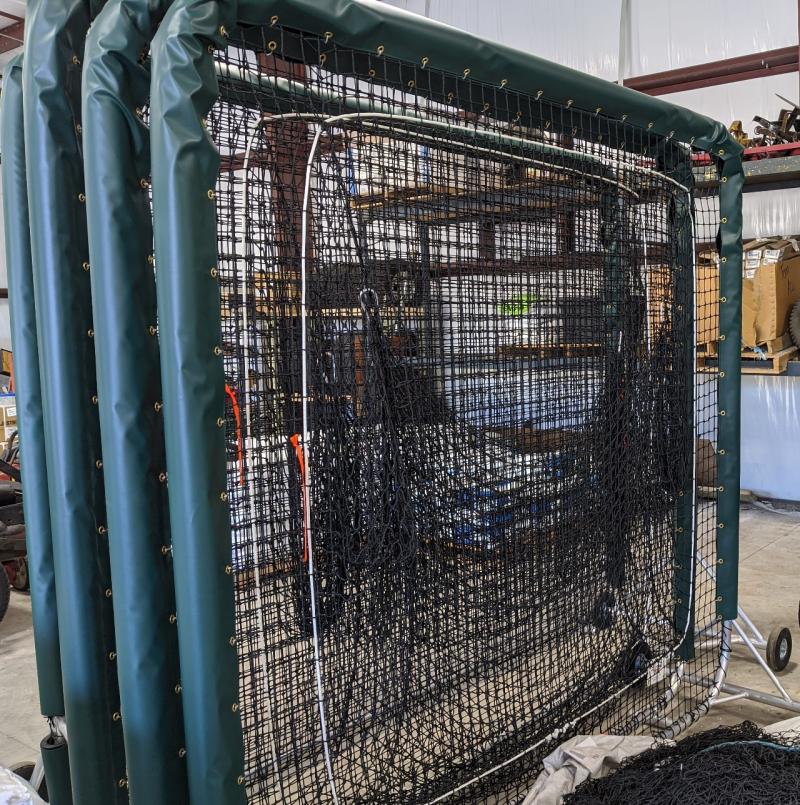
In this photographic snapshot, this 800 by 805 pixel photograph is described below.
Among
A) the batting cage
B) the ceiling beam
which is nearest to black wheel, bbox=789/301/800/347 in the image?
the ceiling beam

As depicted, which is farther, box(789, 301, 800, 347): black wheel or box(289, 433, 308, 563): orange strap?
box(789, 301, 800, 347): black wheel

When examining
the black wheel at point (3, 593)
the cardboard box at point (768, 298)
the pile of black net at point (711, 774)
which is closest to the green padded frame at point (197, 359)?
the pile of black net at point (711, 774)

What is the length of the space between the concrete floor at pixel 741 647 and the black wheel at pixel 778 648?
5 centimetres

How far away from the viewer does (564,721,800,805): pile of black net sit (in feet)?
6.84

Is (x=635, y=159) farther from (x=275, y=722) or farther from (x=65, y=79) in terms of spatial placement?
(x=275, y=722)

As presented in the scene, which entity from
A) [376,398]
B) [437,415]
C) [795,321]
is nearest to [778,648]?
[437,415]

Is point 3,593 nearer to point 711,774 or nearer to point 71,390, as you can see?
point 71,390

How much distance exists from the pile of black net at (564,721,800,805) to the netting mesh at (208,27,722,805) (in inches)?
13.0

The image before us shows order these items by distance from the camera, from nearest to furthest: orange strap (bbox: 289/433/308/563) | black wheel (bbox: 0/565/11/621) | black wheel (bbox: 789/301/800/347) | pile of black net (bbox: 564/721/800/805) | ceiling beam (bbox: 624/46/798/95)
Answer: orange strap (bbox: 289/433/308/563) < pile of black net (bbox: 564/721/800/805) < black wheel (bbox: 0/565/11/621) < black wheel (bbox: 789/301/800/347) < ceiling beam (bbox: 624/46/798/95)

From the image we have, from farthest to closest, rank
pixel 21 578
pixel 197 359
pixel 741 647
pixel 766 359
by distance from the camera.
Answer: pixel 766 359, pixel 21 578, pixel 741 647, pixel 197 359

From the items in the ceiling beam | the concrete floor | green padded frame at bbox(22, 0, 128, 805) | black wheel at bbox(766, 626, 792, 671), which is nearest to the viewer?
green padded frame at bbox(22, 0, 128, 805)

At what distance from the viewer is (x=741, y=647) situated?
373 cm

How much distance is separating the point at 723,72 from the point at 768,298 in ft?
5.76

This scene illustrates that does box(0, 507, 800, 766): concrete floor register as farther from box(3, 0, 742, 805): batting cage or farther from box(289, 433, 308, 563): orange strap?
box(289, 433, 308, 563): orange strap
